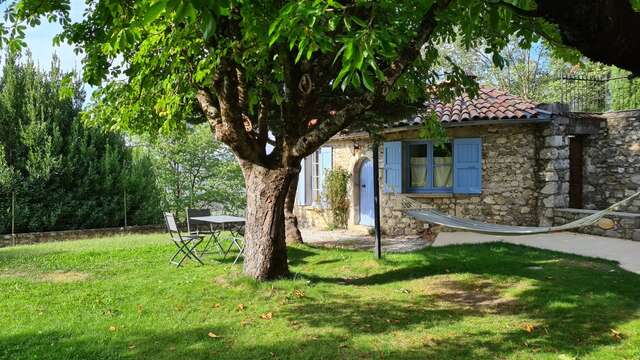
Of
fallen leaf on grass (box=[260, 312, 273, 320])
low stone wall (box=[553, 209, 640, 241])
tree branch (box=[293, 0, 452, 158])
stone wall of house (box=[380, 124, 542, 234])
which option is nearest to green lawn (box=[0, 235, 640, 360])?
fallen leaf on grass (box=[260, 312, 273, 320])

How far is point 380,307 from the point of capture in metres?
5.41

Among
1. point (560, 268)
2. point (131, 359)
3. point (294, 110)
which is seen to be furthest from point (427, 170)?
point (131, 359)

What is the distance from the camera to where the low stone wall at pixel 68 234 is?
43.9 ft

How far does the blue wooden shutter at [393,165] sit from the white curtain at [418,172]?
0.41 meters

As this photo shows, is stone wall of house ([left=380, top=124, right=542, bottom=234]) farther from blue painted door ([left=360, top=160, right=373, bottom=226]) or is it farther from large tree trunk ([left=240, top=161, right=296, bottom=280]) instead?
large tree trunk ([left=240, top=161, right=296, bottom=280])

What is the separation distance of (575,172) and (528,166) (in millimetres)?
2079

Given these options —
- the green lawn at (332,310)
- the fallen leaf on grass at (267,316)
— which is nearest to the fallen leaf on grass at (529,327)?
the green lawn at (332,310)

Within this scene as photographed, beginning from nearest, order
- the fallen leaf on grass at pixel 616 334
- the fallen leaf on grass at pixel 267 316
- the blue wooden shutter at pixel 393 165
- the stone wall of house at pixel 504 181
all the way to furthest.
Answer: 1. the fallen leaf on grass at pixel 616 334
2. the fallen leaf on grass at pixel 267 316
3. the stone wall of house at pixel 504 181
4. the blue wooden shutter at pixel 393 165

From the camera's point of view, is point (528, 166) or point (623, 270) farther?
point (528, 166)

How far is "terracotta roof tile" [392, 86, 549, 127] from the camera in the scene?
416 inches

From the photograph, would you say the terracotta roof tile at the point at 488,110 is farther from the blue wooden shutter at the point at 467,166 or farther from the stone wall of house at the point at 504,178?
the blue wooden shutter at the point at 467,166

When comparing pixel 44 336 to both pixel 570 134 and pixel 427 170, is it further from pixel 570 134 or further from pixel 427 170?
pixel 570 134

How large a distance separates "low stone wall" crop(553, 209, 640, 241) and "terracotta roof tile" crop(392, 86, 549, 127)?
6.79ft

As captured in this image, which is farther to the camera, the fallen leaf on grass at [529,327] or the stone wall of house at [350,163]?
the stone wall of house at [350,163]
